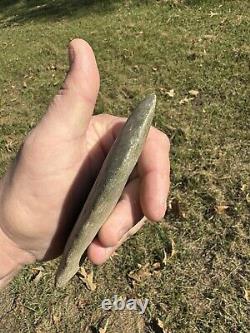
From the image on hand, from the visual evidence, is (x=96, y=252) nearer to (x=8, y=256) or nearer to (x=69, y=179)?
(x=69, y=179)

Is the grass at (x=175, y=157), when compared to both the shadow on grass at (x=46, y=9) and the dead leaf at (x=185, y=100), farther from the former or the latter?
the shadow on grass at (x=46, y=9)

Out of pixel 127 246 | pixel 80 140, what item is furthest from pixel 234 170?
pixel 80 140

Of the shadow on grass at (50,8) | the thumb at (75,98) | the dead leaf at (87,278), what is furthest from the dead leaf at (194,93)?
the shadow on grass at (50,8)

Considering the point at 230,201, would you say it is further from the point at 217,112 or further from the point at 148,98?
the point at 148,98

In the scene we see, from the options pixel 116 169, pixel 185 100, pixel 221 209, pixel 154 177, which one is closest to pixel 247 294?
pixel 221 209

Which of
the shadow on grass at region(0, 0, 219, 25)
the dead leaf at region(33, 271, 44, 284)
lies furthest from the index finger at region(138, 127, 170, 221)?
the shadow on grass at region(0, 0, 219, 25)
